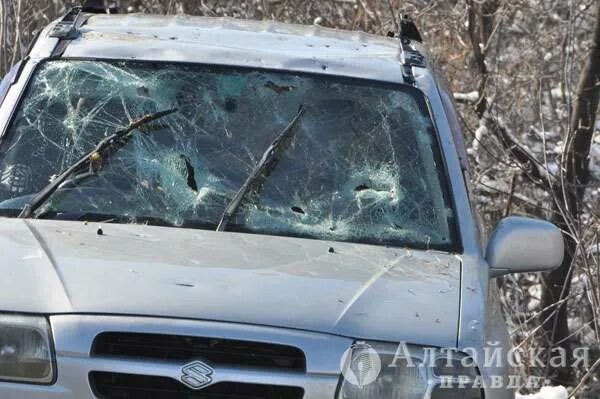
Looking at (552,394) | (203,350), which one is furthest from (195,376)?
(552,394)

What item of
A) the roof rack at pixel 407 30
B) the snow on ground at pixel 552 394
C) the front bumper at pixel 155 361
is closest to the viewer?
Result: the front bumper at pixel 155 361

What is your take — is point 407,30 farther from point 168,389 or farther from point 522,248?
point 168,389

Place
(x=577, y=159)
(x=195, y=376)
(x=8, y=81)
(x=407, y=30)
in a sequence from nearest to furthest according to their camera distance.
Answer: (x=195, y=376) < (x=8, y=81) < (x=407, y=30) < (x=577, y=159)

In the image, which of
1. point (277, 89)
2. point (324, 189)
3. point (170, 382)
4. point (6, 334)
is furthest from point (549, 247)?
point (6, 334)

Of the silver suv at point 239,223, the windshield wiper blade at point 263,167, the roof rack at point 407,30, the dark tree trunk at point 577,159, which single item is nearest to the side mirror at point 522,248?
the silver suv at point 239,223

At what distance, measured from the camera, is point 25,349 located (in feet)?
10.2

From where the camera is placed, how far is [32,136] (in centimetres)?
423

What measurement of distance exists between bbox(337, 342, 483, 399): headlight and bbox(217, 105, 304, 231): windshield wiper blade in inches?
34.3

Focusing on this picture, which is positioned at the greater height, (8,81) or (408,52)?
(408,52)

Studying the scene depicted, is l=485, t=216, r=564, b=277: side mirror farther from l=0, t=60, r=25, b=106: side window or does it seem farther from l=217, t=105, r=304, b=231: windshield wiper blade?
l=0, t=60, r=25, b=106: side window

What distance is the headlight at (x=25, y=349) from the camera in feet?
10.2

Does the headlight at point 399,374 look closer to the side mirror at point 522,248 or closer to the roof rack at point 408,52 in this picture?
the side mirror at point 522,248

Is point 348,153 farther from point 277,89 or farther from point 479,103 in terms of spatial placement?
point 479,103

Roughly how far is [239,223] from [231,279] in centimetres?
54
